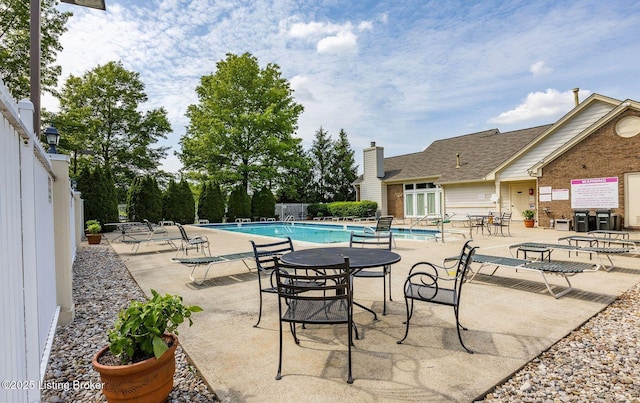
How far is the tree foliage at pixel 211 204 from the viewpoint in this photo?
71.2 feet

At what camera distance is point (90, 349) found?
3287 millimetres


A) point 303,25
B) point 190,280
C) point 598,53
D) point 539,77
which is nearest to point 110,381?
point 190,280

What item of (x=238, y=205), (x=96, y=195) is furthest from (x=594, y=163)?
(x=96, y=195)

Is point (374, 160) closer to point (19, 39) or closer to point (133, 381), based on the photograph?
point (19, 39)

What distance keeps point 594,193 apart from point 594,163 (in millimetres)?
1232

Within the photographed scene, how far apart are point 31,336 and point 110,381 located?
2.08 ft

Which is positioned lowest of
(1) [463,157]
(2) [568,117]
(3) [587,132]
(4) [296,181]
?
(4) [296,181]

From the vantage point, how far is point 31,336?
216cm

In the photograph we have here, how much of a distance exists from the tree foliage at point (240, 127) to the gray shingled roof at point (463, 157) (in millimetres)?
9019

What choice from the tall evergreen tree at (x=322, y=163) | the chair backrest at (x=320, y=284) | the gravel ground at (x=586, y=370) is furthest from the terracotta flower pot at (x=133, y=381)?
the tall evergreen tree at (x=322, y=163)

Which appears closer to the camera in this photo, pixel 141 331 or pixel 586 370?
pixel 141 331

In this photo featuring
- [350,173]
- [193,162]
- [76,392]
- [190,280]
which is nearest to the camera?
[76,392]

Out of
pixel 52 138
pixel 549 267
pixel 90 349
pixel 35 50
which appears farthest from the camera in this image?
pixel 52 138

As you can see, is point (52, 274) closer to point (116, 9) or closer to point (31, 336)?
point (31, 336)
